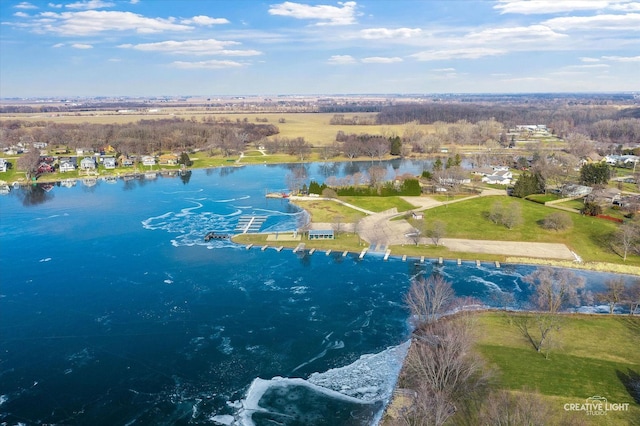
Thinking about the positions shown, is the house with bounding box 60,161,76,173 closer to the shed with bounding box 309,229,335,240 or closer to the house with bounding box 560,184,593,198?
the shed with bounding box 309,229,335,240

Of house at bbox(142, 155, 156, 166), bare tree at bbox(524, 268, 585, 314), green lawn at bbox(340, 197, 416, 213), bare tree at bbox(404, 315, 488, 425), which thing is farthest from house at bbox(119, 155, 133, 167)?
bare tree at bbox(404, 315, 488, 425)

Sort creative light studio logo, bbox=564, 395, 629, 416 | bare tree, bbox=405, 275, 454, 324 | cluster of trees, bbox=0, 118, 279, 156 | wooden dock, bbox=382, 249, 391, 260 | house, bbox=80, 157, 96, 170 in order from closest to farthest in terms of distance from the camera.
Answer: creative light studio logo, bbox=564, 395, 629, 416
bare tree, bbox=405, 275, 454, 324
wooden dock, bbox=382, 249, 391, 260
house, bbox=80, 157, 96, 170
cluster of trees, bbox=0, 118, 279, 156

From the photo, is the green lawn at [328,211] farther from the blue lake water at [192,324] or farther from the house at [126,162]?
the house at [126,162]

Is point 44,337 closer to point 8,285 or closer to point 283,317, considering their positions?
point 8,285

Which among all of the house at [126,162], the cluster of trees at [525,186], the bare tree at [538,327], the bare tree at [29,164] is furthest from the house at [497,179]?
the bare tree at [29,164]

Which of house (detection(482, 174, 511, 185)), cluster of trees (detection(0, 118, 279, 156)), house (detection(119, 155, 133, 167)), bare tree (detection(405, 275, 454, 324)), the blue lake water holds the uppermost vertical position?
cluster of trees (detection(0, 118, 279, 156))

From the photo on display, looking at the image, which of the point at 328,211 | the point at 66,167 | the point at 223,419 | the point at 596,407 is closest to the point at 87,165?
the point at 66,167

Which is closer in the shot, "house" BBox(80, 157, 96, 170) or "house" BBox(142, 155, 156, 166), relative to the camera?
"house" BBox(80, 157, 96, 170)

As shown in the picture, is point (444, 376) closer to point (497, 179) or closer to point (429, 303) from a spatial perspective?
point (429, 303)
